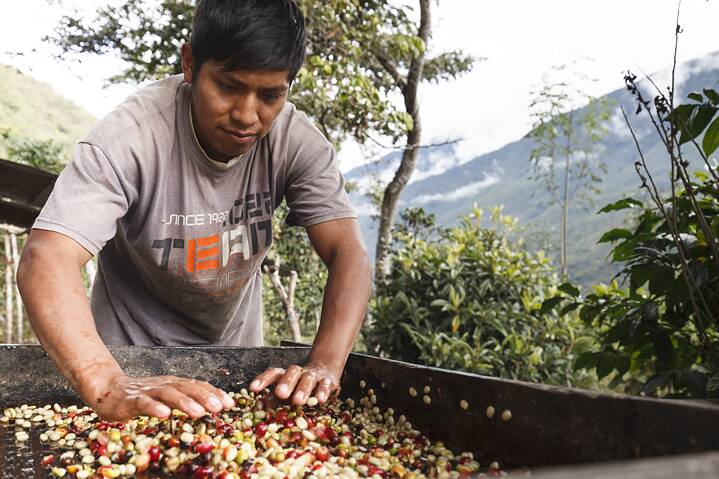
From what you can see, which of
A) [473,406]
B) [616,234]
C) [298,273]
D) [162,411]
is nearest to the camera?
[162,411]

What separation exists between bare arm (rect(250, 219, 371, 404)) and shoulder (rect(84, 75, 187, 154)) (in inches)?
20.3

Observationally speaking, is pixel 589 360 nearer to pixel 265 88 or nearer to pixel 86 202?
pixel 265 88

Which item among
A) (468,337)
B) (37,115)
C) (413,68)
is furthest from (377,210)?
(37,115)

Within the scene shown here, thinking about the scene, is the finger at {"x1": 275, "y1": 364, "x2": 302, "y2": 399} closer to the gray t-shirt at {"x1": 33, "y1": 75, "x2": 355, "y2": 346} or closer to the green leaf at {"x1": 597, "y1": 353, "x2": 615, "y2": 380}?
the gray t-shirt at {"x1": 33, "y1": 75, "x2": 355, "y2": 346}

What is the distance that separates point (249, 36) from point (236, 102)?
0.17 meters

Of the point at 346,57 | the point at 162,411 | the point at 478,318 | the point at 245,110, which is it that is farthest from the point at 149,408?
the point at 346,57

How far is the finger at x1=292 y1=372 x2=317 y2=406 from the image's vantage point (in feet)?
4.73

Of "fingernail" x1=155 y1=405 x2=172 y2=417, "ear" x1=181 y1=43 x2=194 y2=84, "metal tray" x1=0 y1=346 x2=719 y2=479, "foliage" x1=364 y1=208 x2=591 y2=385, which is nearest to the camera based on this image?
"metal tray" x1=0 y1=346 x2=719 y2=479

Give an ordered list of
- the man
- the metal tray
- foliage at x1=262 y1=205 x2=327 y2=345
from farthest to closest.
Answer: foliage at x1=262 y1=205 x2=327 y2=345 → the man → the metal tray

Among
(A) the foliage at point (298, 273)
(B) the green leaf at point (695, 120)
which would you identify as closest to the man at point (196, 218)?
(B) the green leaf at point (695, 120)

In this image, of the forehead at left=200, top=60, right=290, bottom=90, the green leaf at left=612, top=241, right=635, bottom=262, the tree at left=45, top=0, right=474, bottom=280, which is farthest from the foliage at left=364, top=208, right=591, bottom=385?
the forehead at left=200, top=60, right=290, bottom=90

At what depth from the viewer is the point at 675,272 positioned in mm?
1775

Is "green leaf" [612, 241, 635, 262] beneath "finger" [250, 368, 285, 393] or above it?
above

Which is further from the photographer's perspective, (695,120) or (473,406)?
(695,120)
